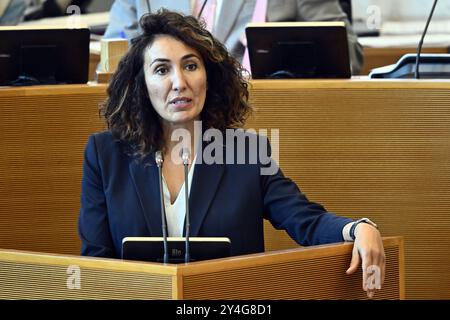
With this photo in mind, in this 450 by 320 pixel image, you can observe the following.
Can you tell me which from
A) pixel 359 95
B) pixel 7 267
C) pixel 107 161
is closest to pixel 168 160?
pixel 107 161

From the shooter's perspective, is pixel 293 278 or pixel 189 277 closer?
pixel 189 277

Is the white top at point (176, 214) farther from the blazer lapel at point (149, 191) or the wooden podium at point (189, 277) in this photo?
the wooden podium at point (189, 277)

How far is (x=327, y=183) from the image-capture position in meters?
3.66

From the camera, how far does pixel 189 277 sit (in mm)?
2105

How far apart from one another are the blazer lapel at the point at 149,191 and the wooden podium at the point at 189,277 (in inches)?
21.6

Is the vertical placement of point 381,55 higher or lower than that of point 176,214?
higher

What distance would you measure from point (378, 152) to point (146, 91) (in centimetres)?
101

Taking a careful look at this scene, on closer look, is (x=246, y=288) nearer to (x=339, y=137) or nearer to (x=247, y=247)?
(x=247, y=247)

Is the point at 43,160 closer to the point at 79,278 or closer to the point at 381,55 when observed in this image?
the point at 79,278

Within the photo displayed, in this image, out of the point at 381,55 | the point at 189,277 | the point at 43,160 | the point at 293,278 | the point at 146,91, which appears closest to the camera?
the point at 189,277

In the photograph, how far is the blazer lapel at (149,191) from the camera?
2.78 metres

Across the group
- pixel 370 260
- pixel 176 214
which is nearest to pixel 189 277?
pixel 370 260

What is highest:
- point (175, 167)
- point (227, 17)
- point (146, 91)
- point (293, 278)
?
point (227, 17)
